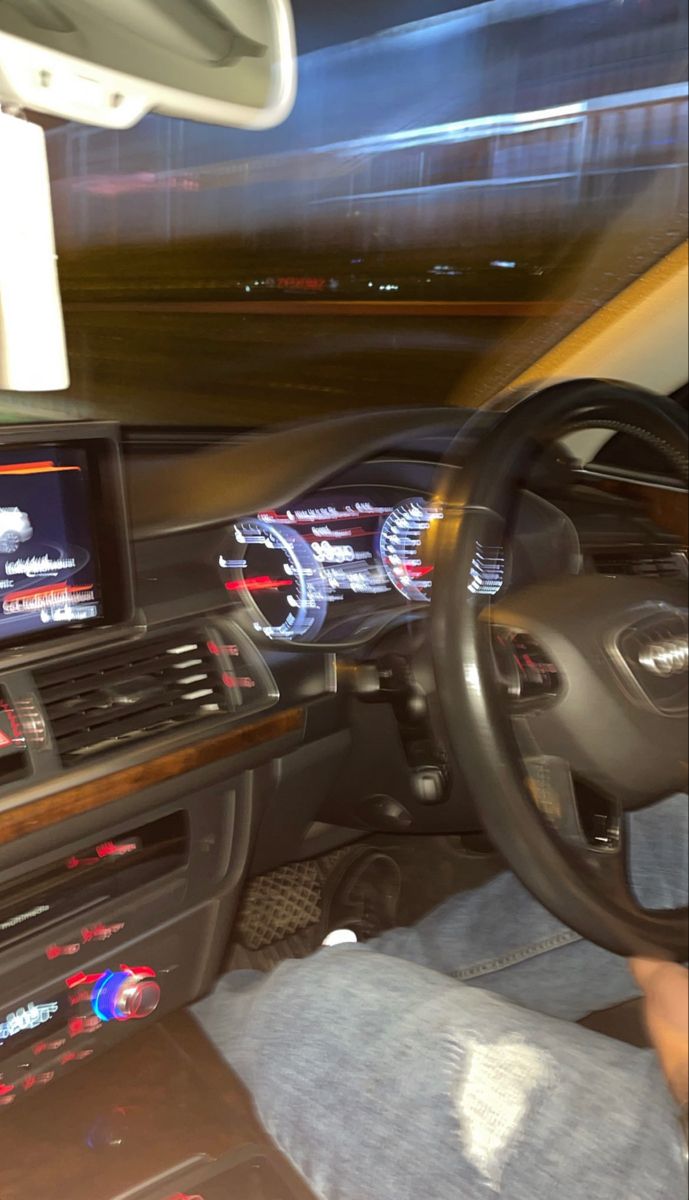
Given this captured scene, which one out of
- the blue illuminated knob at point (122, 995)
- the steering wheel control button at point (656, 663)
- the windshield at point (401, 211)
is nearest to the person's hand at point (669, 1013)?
the steering wheel control button at point (656, 663)

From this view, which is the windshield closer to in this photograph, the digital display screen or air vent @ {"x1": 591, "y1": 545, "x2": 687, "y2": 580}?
the digital display screen

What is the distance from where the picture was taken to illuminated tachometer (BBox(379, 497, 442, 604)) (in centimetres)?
167

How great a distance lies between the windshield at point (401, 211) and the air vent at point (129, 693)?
37 cm

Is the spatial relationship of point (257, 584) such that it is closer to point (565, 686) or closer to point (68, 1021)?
point (565, 686)

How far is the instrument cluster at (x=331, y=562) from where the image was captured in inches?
62.2

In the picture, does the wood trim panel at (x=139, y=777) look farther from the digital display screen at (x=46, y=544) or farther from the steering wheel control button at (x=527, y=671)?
the steering wheel control button at (x=527, y=671)

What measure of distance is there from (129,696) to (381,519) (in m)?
0.62

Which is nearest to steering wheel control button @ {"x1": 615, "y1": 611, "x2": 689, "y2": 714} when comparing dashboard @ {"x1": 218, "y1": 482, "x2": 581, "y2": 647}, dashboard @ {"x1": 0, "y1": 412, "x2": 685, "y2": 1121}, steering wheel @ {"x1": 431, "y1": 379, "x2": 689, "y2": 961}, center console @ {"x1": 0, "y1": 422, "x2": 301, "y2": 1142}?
steering wheel @ {"x1": 431, "y1": 379, "x2": 689, "y2": 961}

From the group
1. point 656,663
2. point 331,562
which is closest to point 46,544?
point 331,562

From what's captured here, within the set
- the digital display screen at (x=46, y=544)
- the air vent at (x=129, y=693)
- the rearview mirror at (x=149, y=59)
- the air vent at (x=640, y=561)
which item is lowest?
the air vent at (x=129, y=693)

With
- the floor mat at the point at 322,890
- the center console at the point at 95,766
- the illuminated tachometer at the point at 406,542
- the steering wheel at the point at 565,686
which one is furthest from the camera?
the floor mat at the point at 322,890

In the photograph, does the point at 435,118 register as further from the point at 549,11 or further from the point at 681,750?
the point at 681,750

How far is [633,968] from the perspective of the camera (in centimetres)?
110

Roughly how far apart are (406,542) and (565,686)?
0.65m
